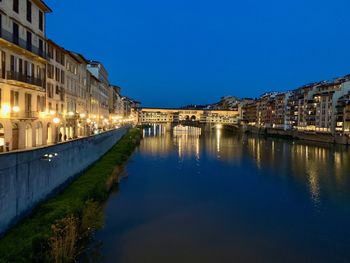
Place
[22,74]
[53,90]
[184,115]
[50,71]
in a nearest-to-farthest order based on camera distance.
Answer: [22,74], [50,71], [53,90], [184,115]

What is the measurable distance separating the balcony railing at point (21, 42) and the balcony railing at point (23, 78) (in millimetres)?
1991

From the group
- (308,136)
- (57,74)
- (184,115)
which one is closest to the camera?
(57,74)

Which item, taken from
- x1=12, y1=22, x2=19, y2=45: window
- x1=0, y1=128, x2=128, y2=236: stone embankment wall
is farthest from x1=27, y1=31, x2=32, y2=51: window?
x1=0, y1=128, x2=128, y2=236: stone embankment wall

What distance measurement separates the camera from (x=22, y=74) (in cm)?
2370

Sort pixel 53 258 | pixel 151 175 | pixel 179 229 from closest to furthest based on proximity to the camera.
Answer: pixel 53 258 → pixel 179 229 → pixel 151 175

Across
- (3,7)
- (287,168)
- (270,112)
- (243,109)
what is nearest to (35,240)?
(3,7)

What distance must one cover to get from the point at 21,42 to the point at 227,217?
18448 mm

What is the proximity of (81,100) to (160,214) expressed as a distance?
102ft

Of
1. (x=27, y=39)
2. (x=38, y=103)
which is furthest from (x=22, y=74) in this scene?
(x=38, y=103)

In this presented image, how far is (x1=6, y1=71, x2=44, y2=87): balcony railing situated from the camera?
72.6 feet

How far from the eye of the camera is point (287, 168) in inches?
1596

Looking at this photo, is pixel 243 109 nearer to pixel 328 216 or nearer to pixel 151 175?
pixel 151 175

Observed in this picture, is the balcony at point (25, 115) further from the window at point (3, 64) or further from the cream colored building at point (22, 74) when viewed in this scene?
the window at point (3, 64)

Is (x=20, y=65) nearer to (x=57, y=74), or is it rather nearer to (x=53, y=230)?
(x=57, y=74)
